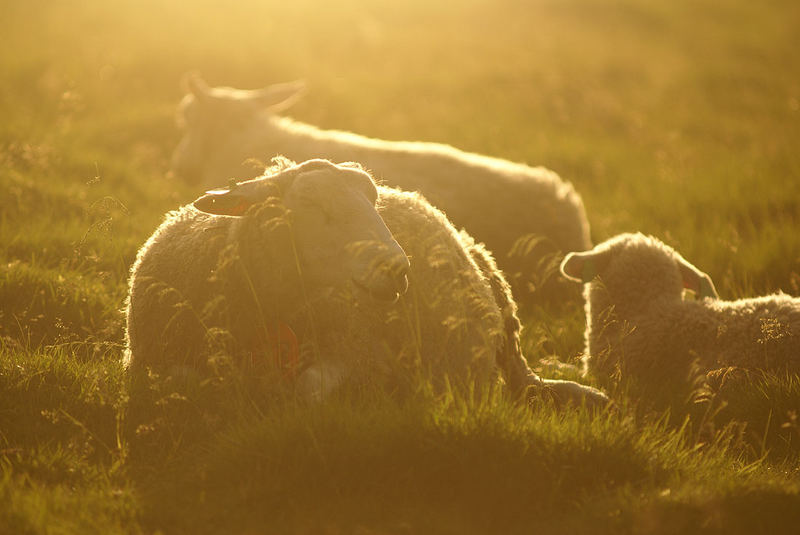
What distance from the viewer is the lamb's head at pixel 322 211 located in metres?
4.19

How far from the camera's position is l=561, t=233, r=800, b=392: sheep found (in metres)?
5.34

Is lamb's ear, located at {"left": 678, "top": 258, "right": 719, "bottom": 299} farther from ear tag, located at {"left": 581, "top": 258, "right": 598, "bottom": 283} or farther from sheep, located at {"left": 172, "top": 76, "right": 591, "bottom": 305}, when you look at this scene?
sheep, located at {"left": 172, "top": 76, "right": 591, "bottom": 305}

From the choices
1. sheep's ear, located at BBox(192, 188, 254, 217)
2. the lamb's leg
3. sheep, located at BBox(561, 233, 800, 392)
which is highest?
sheep's ear, located at BBox(192, 188, 254, 217)

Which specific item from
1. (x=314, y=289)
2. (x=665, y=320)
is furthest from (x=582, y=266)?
(x=314, y=289)

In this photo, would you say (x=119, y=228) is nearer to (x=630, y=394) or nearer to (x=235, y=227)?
(x=235, y=227)

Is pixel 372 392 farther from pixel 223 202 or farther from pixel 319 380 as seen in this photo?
pixel 223 202

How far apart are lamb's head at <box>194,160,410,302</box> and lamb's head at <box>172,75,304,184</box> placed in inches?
240

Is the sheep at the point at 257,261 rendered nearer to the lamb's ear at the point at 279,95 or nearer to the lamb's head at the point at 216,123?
the lamb's head at the point at 216,123

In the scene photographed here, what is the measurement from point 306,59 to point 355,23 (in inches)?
158

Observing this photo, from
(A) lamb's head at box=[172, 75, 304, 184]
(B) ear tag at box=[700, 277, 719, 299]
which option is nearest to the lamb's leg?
(B) ear tag at box=[700, 277, 719, 299]

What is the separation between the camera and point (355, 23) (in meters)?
20.2

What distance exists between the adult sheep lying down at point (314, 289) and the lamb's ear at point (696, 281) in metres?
1.61

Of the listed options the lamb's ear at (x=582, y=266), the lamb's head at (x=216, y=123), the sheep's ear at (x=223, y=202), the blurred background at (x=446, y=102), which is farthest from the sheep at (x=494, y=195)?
the sheep's ear at (x=223, y=202)

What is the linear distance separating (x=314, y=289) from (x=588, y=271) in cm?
246
